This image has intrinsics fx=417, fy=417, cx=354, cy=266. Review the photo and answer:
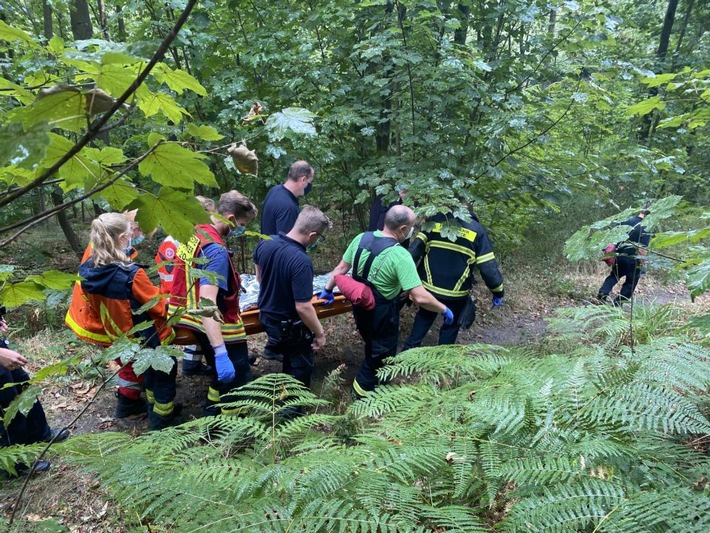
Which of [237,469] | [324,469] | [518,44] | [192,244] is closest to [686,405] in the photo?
[324,469]

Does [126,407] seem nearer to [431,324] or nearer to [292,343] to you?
[292,343]

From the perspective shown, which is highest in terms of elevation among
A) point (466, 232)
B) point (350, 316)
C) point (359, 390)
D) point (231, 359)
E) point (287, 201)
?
point (287, 201)

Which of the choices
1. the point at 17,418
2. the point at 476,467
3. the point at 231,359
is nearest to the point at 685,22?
the point at 231,359

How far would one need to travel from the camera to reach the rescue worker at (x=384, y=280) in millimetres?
3770

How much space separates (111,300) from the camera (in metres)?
3.23

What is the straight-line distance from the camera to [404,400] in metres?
2.41

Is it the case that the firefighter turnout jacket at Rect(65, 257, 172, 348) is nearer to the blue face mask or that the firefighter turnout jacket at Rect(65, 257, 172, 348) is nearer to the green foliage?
the blue face mask

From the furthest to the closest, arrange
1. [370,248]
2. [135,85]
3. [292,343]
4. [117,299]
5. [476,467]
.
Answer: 1. [370,248]
2. [292,343]
3. [117,299]
4. [476,467]
5. [135,85]

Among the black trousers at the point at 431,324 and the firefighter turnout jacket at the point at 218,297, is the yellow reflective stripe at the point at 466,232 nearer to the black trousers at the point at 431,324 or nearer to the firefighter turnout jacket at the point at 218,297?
the black trousers at the point at 431,324

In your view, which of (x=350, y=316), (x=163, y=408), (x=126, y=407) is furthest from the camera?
(x=350, y=316)

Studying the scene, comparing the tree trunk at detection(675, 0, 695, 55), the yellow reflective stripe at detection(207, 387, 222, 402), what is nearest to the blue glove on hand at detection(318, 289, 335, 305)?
the yellow reflective stripe at detection(207, 387, 222, 402)

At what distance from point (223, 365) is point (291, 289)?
82 centimetres

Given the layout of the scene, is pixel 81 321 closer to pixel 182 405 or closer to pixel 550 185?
pixel 182 405

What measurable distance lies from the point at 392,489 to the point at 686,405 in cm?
131
